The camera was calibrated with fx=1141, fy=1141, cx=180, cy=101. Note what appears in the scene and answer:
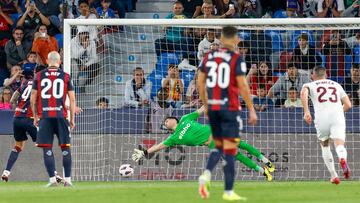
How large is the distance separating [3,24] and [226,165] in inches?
589

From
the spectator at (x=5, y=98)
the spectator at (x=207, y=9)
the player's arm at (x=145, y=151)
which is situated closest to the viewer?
the player's arm at (x=145, y=151)

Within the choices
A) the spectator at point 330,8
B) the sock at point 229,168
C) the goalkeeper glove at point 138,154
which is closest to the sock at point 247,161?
the goalkeeper glove at point 138,154

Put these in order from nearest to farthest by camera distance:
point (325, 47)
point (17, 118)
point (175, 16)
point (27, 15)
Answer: point (17, 118)
point (325, 47)
point (175, 16)
point (27, 15)

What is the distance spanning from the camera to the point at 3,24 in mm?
28469

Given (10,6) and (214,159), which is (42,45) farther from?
(214,159)

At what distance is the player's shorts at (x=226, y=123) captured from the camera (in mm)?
14758

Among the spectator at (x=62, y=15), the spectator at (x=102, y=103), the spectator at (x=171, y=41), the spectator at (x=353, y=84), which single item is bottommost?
the spectator at (x=102, y=103)

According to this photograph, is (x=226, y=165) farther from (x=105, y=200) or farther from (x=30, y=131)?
(x=30, y=131)

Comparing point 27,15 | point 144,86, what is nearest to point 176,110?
point 144,86

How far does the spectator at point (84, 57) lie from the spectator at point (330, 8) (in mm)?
5912

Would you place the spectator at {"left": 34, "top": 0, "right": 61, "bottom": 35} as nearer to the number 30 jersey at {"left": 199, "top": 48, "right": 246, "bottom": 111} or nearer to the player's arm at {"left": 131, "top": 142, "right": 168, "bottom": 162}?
the player's arm at {"left": 131, "top": 142, "right": 168, "bottom": 162}

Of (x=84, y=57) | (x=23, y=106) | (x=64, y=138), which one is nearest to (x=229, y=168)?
(x=64, y=138)

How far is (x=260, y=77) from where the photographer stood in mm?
23906

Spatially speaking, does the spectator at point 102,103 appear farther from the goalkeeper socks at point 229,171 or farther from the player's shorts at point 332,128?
the goalkeeper socks at point 229,171
